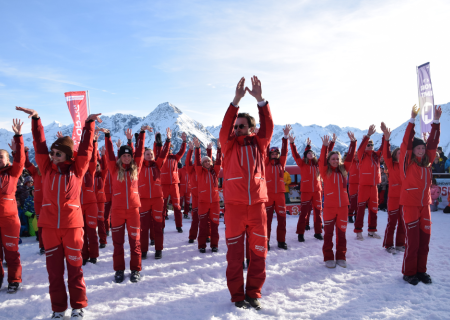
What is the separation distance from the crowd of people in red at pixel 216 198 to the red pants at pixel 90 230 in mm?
18

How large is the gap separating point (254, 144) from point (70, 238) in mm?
2512

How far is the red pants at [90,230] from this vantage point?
18.3 feet

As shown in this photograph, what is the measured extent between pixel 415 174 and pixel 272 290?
2.85m

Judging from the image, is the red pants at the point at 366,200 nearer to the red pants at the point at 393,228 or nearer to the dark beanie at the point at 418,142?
the red pants at the point at 393,228

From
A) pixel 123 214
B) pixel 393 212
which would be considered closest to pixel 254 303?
pixel 123 214

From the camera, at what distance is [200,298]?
3.92 metres

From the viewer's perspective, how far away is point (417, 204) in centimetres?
433

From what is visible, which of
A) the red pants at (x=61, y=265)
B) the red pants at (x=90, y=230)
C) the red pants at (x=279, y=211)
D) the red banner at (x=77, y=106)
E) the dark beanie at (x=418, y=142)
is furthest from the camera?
Answer: the red banner at (x=77, y=106)

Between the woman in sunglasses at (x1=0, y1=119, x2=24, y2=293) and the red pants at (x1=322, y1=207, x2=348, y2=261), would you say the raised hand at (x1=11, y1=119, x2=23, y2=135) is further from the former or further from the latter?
the red pants at (x1=322, y1=207, x2=348, y2=261)

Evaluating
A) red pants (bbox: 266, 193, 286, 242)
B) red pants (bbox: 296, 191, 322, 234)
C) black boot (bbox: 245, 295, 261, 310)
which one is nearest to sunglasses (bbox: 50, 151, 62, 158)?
black boot (bbox: 245, 295, 261, 310)

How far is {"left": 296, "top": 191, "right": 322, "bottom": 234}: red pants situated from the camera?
7195 mm

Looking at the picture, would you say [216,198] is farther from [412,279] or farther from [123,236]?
[412,279]

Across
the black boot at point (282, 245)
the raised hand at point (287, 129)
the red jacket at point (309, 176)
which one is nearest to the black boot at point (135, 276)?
the black boot at point (282, 245)

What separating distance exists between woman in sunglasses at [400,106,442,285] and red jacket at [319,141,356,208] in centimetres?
92
